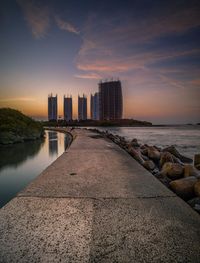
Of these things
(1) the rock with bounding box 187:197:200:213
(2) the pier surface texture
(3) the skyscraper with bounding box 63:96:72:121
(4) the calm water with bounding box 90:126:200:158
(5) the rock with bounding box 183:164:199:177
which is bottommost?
(4) the calm water with bounding box 90:126:200:158

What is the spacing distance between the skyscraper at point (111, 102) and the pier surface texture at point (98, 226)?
142 m

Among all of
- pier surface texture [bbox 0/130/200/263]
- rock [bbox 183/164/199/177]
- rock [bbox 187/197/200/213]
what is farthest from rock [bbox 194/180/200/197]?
rock [bbox 183/164/199/177]

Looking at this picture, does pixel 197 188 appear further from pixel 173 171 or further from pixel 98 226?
pixel 98 226

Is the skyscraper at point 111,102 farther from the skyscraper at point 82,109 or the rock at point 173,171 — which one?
the rock at point 173,171

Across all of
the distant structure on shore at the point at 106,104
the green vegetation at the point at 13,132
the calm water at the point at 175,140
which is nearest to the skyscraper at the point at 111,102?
the distant structure on shore at the point at 106,104

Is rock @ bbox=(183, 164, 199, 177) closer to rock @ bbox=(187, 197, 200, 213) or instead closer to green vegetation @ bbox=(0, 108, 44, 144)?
rock @ bbox=(187, 197, 200, 213)

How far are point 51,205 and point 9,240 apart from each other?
84cm

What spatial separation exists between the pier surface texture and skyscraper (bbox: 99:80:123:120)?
141725 millimetres

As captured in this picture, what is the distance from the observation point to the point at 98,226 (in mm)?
2025

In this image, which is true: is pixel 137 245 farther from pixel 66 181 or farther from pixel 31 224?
pixel 66 181

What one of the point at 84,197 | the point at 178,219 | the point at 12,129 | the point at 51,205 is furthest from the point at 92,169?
the point at 12,129

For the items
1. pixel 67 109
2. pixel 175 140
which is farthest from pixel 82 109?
pixel 175 140

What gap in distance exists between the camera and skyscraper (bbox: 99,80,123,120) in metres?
146

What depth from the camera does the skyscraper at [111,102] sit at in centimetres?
14588
